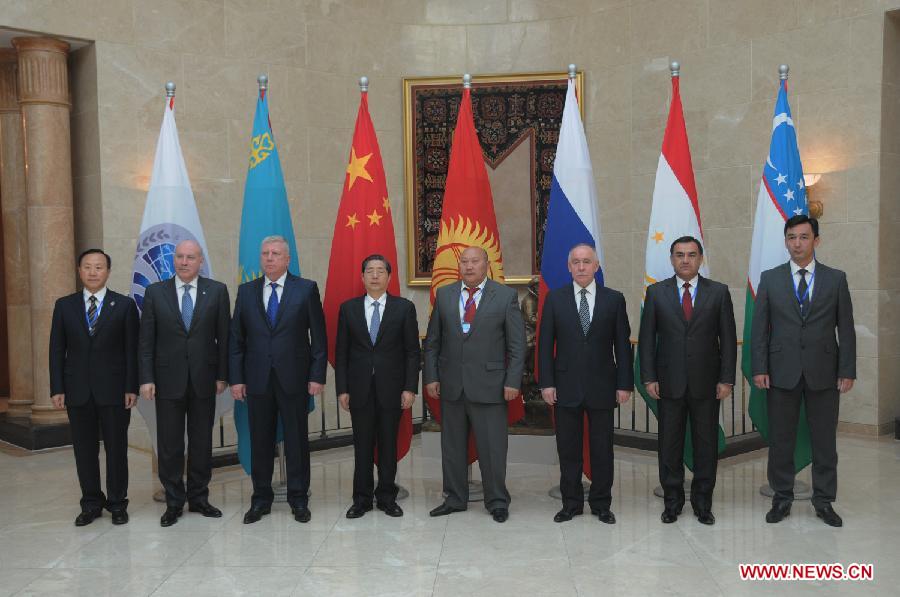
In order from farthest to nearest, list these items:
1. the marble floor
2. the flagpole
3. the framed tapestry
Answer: the framed tapestry
the flagpole
the marble floor

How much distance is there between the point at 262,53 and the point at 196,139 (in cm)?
118

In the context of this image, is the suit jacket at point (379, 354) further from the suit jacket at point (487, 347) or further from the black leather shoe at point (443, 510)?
the black leather shoe at point (443, 510)

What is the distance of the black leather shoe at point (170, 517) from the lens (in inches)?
199

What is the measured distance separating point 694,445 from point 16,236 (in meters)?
6.64

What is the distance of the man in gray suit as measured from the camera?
5.10m

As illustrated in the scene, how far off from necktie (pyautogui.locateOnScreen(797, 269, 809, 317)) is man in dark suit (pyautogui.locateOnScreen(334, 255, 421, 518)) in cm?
227

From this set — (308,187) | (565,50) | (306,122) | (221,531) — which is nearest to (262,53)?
(306,122)

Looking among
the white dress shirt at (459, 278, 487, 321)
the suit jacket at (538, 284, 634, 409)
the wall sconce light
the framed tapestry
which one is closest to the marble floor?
the suit jacket at (538, 284, 634, 409)

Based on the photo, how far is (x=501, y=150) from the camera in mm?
9367

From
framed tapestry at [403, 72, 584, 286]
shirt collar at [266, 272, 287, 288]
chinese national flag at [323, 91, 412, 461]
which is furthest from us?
framed tapestry at [403, 72, 584, 286]

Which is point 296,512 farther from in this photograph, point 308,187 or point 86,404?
point 308,187

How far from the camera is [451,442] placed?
5270 mm

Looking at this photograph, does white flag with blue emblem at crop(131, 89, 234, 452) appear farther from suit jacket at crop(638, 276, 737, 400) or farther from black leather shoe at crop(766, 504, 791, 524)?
black leather shoe at crop(766, 504, 791, 524)

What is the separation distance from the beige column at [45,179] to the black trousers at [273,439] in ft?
11.5
